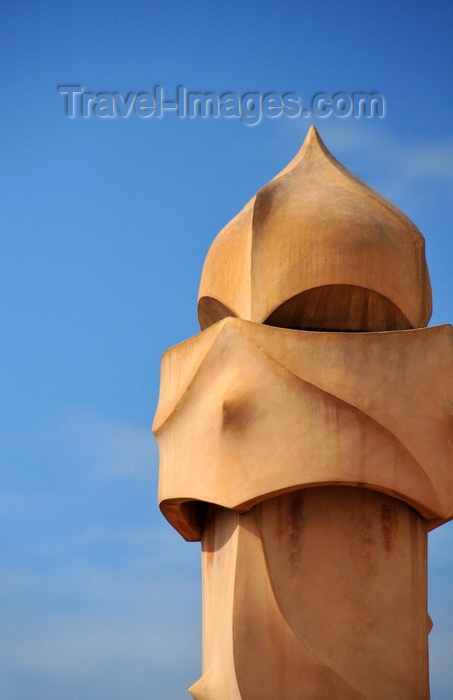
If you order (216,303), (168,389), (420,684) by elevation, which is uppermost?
(216,303)

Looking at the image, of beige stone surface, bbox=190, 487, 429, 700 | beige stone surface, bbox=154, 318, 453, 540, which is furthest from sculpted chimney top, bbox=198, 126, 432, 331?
beige stone surface, bbox=190, 487, 429, 700

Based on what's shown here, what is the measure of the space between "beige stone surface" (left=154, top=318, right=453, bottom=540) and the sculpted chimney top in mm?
697

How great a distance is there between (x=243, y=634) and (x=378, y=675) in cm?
154

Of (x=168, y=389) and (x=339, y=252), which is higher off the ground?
(x=339, y=252)

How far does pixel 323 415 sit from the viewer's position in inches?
589

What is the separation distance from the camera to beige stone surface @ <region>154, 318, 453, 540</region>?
14883 mm

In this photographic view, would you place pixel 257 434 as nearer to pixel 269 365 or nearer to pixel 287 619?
pixel 269 365

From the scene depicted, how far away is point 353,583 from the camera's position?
15.0 metres

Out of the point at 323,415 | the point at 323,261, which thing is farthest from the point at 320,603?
the point at 323,261

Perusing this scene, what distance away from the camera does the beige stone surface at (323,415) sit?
48.8 feet

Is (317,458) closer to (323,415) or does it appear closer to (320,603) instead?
(323,415)

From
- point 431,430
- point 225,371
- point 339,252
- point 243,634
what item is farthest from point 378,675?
point 339,252

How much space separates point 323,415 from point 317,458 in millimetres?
481

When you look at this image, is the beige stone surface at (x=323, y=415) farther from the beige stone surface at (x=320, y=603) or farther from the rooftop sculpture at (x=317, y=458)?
the beige stone surface at (x=320, y=603)
